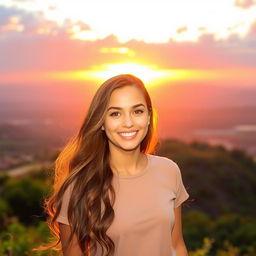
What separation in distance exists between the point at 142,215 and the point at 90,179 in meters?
0.33

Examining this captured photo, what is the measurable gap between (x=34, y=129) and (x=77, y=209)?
28613 millimetres

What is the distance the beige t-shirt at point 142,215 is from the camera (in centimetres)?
263

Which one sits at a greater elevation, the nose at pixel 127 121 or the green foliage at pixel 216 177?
the nose at pixel 127 121

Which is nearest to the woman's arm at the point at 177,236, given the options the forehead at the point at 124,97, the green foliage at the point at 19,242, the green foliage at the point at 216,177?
the forehead at the point at 124,97

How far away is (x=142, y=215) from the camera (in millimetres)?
2662

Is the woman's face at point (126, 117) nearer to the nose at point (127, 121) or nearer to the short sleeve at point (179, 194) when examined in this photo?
the nose at point (127, 121)

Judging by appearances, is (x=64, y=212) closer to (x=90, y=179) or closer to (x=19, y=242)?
(x=90, y=179)

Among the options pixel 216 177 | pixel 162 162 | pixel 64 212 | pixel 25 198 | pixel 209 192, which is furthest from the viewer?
pixel 216 177

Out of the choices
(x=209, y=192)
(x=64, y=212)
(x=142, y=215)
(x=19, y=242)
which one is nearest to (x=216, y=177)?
(x=209, y=192)

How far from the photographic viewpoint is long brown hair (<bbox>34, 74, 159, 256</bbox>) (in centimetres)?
261

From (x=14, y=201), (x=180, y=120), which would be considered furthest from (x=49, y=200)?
(x=180, y=120)

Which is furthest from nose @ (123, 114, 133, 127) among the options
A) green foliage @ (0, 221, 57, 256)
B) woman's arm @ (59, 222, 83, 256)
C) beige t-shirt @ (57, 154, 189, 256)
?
green foliage @ (0, 221, 57, 256)

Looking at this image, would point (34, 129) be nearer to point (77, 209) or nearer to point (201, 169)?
point (201, 169)

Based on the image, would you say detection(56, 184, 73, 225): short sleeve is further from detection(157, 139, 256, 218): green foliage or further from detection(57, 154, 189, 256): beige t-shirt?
detection(157, 139, 256, 218): green foliage
